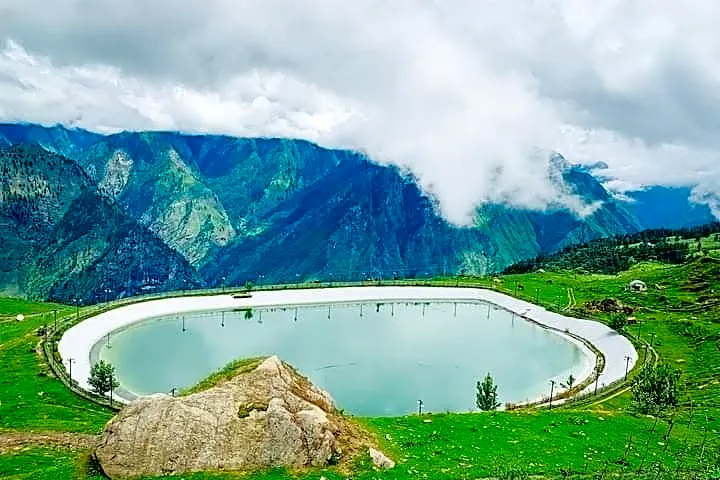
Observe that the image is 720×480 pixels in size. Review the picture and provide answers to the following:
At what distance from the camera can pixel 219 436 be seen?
28.6m

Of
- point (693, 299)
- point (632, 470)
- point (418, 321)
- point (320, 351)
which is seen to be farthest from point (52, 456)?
point (693, 299)

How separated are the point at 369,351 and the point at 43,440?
73.7 m

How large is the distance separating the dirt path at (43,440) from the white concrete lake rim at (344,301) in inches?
1312

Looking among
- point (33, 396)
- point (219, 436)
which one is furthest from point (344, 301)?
point (219, 436)

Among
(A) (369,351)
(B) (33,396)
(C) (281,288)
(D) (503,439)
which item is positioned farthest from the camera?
(C) (281,288)

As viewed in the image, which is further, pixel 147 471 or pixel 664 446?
pixel 664 446

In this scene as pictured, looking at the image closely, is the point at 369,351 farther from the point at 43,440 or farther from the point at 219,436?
the point at 219,436

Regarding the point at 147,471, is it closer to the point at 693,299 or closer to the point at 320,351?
the point at 320,351

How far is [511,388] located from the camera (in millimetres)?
87125

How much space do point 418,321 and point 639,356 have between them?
53.2 m

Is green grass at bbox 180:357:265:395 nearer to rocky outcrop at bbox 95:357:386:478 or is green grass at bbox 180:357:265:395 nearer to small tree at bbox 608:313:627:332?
rocky outcrop at bbox 95:357:386:478

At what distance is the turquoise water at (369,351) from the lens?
84.8 m

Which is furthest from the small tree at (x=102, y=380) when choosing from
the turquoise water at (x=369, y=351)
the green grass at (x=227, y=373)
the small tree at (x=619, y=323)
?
the small tree at (x=619, y=323)

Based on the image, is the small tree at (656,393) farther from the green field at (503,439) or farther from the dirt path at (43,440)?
the dirt path at (43,440)
